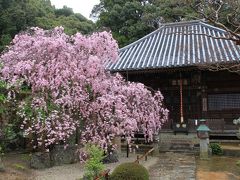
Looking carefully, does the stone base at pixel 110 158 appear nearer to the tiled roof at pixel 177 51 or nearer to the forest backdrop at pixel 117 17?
the tiled roof at pixel 177 51

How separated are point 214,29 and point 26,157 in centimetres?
1583

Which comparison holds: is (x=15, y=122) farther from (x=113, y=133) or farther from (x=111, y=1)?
(x=111, y=1)

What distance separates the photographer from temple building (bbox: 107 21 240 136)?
20.0 m

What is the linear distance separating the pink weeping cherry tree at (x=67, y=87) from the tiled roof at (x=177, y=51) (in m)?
6.96

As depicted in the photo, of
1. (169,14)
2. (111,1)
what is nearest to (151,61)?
(169,14)

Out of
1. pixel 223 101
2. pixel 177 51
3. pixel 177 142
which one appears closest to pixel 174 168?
pixel 177 142

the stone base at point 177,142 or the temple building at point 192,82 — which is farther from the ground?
the temple building at point 192,82

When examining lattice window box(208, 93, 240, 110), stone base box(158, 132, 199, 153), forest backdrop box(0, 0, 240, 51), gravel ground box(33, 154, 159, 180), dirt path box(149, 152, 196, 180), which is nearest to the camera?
gravel ground box(33, 154, 159, 180)

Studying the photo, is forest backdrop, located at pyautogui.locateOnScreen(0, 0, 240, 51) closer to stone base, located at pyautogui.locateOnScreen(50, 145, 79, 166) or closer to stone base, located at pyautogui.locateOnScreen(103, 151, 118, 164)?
stone base, located at pyautogui.locateOnScreen(50, 145, 79, 166)

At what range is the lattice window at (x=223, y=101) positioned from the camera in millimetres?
20547

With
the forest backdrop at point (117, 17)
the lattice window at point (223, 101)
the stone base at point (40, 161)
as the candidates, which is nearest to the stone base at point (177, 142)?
the lattice window at point (223, 101)

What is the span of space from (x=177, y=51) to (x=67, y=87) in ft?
38.0

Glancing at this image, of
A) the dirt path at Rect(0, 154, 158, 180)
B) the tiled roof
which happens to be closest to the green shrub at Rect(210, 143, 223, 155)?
the dirt path at Rect(0, 154, 158, 180)

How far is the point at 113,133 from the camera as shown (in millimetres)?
13102
